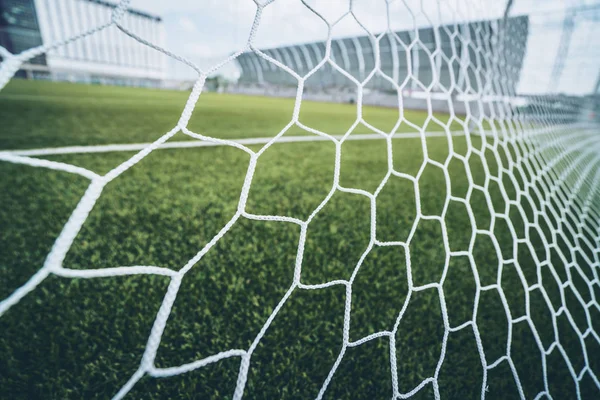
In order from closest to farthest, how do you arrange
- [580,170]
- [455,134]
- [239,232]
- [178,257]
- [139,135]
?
[178,257]
[239,232]
[580,170]
[139,135]
[455,134]

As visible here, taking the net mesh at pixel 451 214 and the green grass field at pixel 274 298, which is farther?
the green grass field at pixel 274 298

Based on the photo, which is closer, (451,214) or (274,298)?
(274,298)

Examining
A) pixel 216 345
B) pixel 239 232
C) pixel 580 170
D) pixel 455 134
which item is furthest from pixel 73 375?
pixel 455 134

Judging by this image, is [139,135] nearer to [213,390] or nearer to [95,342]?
[95,342]

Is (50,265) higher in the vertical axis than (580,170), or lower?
higher

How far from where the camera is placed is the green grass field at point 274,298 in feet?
1.71

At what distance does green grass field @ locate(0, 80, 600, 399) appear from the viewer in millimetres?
521

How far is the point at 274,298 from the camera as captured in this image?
27.0 inches

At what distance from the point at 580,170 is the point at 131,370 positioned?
2.70m

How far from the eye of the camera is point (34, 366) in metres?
0.50

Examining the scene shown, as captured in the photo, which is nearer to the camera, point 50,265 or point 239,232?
point 50,265

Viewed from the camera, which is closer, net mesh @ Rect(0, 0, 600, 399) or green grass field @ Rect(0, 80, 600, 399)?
net mesh @ Rect(0, 0, 600, 399)

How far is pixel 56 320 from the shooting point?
22.9 inches

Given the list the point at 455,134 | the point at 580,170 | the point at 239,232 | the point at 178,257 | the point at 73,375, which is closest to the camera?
the point at 73,375
